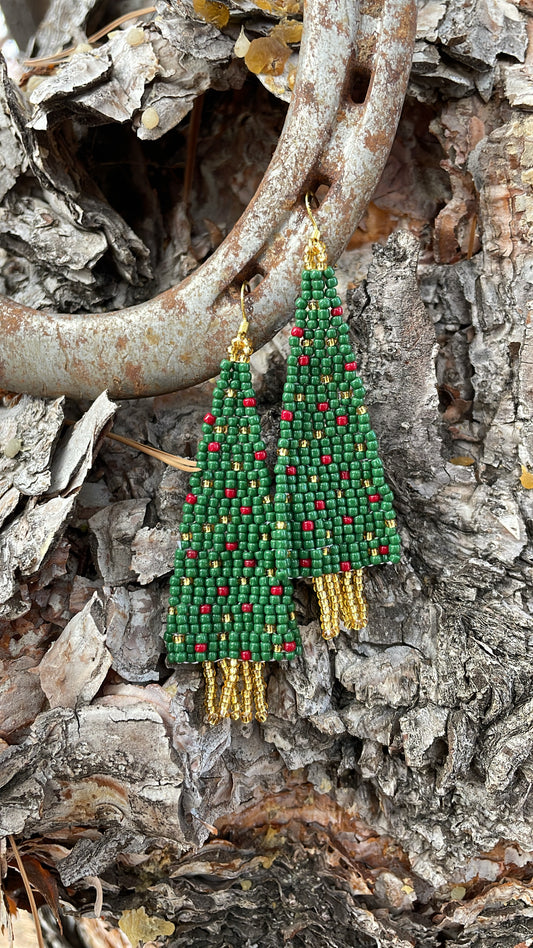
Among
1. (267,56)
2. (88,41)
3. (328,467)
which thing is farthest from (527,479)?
(88,41)

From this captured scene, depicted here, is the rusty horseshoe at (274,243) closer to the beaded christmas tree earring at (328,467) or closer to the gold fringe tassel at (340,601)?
the beaded christmas tree earring at (328,467)

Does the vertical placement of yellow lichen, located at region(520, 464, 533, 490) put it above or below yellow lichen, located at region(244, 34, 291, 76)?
below

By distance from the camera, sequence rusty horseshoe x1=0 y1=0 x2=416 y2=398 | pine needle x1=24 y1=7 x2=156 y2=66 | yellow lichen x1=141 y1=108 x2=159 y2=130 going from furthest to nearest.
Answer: pine needle x1=24 y1=7 x2=156 y2=66, yellow lichen x1=141 y1=108 x2=159 y2=130, rusty horseshoe x1=0 y1=0 x2=416 y2=398

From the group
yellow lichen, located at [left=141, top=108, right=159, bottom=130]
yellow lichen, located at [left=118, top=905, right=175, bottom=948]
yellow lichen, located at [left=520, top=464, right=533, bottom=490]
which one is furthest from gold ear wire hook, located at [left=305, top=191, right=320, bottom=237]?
yellow lichen, located at [left=118, top=905, right=175, bottom=948]

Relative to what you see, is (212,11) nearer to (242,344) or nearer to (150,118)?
(150,118)

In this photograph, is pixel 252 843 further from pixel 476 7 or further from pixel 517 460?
pixel 476 7

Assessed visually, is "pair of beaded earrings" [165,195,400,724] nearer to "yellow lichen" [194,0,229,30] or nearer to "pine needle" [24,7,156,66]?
"yellow lichen" [194,0,229,30]
